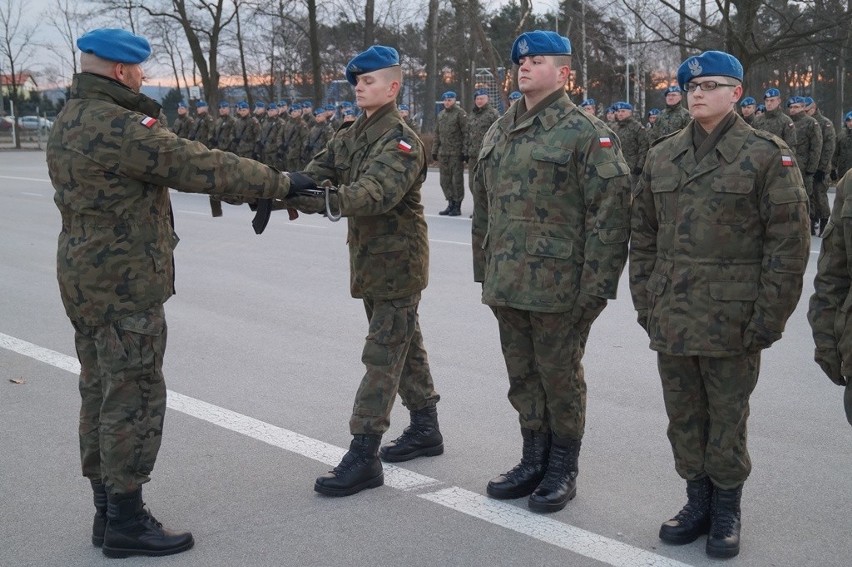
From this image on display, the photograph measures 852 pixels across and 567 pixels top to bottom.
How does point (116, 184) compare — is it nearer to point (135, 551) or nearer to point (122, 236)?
point (122, 236)

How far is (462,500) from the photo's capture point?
461 cm

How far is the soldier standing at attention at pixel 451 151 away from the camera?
17.5m

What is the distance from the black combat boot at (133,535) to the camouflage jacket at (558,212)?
170 centimetres

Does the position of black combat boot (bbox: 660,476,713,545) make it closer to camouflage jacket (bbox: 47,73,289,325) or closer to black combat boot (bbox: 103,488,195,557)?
black combat boot (bbox: 103,488,195,557)

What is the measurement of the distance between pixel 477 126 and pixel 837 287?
14.4 metres

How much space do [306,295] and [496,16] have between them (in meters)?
55.9

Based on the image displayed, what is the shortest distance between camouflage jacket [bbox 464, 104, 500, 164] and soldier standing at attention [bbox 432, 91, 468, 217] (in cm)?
19

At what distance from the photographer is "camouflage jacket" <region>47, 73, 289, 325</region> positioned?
12.9 ft

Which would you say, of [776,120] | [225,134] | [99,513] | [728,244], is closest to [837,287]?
[728,244]

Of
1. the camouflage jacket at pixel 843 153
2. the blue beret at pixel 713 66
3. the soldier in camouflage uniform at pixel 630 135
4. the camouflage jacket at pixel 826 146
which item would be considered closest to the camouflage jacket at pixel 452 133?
the soldier in camouflage uniform at pixel 630 135

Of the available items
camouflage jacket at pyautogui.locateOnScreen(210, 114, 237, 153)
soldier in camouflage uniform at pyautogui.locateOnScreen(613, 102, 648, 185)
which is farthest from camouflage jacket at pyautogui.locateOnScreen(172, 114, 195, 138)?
soldier in camouflage uniform at pyautogui.locateOnScreen(613, 102, 648, 185)

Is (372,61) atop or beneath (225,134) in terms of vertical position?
beneath

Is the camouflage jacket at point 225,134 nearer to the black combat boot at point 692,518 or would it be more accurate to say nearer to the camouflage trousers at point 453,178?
the camouflage trousers at point 453,178

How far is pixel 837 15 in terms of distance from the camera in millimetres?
22438
